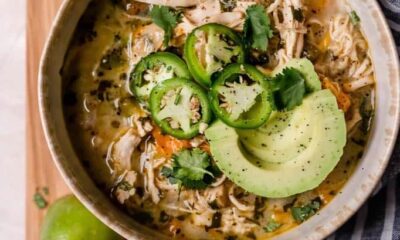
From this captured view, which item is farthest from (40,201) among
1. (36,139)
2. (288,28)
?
(288,28)

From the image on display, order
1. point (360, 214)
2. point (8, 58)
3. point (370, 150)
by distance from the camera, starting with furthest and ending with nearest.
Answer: point (8, 58) < point (360, 214) < point (370, 150)

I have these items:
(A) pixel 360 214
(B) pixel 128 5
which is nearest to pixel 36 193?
(B) pixel 128 5

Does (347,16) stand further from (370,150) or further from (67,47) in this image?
(67,47)

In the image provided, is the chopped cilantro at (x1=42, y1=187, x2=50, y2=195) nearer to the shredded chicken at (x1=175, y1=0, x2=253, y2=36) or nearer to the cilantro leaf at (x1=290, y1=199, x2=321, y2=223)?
the shredded chicken at (x1=175, y1=0, x2=253, y2=36)

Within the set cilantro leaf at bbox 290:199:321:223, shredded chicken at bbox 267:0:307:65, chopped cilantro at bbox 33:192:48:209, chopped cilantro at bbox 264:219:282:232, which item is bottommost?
chopped cilantro at bbox 33:192:48:209

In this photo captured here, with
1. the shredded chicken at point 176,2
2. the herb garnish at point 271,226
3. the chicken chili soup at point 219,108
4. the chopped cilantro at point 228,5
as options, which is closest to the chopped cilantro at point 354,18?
the chicken chili soup at point 219,108

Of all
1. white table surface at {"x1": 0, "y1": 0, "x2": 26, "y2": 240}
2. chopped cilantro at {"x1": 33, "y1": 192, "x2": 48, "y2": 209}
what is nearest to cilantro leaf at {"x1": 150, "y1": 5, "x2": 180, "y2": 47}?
chopped cilantro at {"x1": 33, "y1": 192, "x2": 48, "y2": 209}
